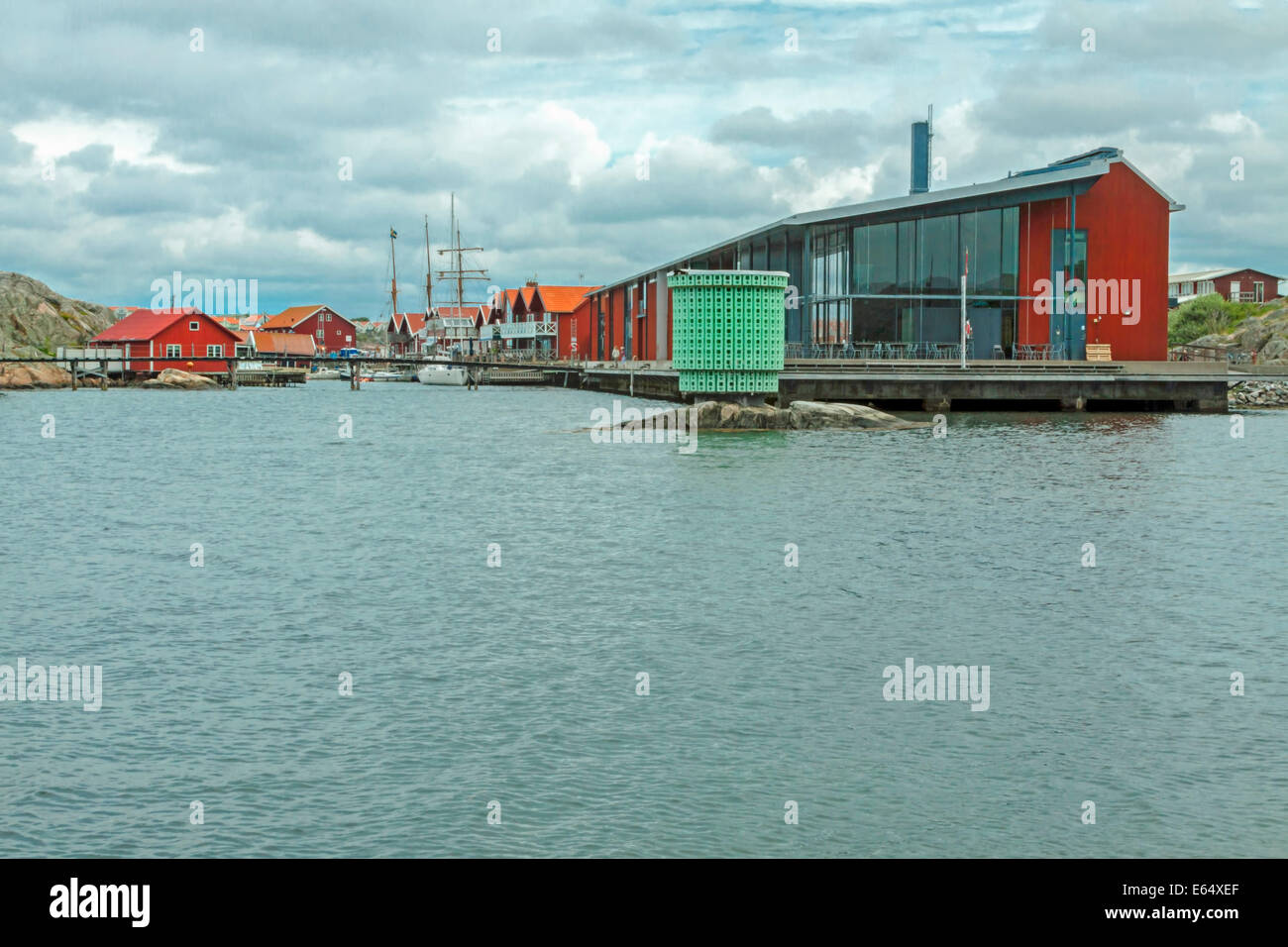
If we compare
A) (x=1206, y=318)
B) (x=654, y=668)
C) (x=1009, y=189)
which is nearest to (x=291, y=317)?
(x=1206, y=318)

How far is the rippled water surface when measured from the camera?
9680mm

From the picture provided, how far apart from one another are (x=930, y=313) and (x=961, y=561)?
A: 4538cm

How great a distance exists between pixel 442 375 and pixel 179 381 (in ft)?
91.2

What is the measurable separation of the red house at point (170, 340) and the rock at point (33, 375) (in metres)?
4.29

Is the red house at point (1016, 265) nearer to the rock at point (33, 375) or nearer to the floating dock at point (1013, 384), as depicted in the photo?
the floating dock at point (1013, 384)

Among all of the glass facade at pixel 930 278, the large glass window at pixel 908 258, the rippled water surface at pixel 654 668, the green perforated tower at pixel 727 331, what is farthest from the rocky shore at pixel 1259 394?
the rippled water surface at pixel 654 668

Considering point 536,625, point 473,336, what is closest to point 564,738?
point 536,625

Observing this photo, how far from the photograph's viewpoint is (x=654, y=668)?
14.1 m

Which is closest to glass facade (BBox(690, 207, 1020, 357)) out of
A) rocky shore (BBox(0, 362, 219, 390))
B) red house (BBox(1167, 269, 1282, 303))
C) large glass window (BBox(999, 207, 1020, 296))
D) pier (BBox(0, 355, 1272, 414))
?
large glass window (BBox(999, 207, 1020, 296))

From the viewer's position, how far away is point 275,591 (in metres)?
18.8

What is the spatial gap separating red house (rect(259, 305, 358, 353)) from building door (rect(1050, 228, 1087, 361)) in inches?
5029

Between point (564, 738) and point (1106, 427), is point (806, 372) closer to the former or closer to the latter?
point (1106, 427)

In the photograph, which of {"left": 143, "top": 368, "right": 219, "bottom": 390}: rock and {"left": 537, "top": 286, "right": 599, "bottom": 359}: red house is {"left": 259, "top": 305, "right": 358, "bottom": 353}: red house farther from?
{"left": 143, "top": 368, "right": 219, "bottom": 390}: rock

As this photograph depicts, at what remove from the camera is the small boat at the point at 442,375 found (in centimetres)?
13175
